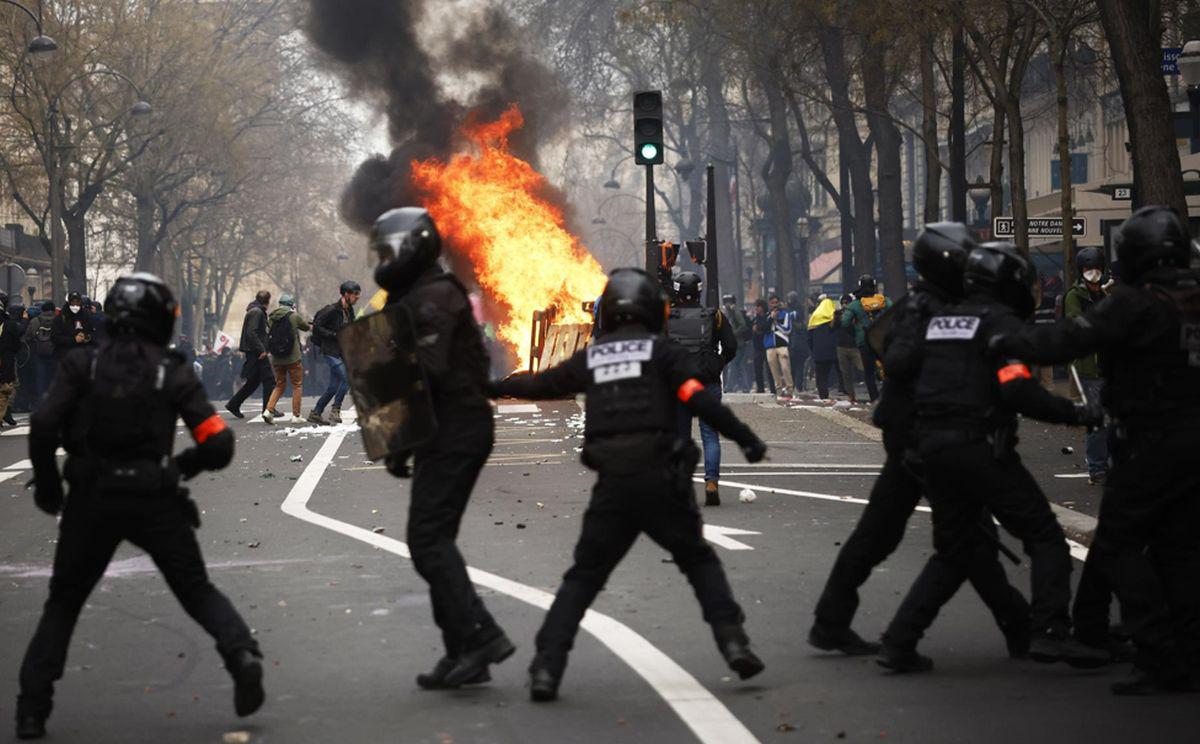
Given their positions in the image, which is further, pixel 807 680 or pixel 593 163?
pixel 593 163

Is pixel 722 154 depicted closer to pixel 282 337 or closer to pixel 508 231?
pixel 508 231

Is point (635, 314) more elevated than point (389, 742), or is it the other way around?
point (635, 314)

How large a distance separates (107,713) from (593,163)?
65985 millimetres

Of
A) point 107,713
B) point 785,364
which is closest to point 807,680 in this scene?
point 107,713

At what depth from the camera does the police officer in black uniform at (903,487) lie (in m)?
7.47

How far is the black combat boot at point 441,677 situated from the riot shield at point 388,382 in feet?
2.50

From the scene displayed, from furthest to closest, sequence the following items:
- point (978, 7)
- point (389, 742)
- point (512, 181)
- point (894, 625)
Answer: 1. point (512, 181)
2. point (978, 7)
3. point (894, 625)
4. point (389, 742)

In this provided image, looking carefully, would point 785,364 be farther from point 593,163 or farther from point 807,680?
point 593,163

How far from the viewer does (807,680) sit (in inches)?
285

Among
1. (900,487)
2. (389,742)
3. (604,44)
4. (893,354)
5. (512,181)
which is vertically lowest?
(389,742)

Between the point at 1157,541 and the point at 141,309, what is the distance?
3537 millimetres

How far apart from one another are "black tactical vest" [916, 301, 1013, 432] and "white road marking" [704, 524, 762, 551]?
402 cm

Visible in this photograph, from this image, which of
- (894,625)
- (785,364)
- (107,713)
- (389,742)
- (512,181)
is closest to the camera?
(389,742)

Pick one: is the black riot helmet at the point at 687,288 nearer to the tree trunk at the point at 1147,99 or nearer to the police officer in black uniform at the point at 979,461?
the tree trunk at the point at 1147,99
